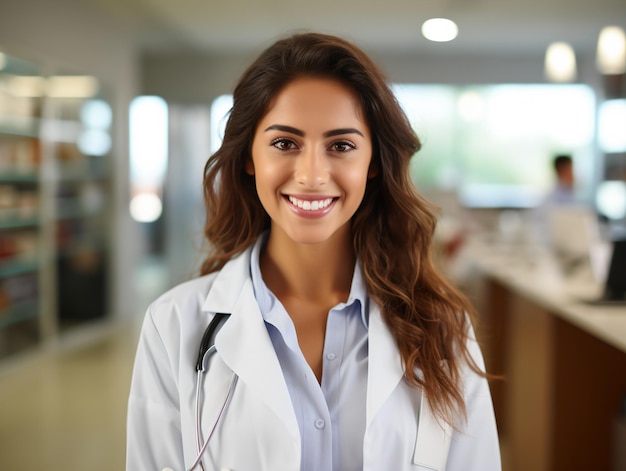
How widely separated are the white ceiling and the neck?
272 centimetres

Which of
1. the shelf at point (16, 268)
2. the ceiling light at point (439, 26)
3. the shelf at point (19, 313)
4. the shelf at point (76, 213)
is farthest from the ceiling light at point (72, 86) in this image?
the ceiling light at point (439, 26)

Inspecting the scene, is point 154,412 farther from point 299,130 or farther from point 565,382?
point 565,382

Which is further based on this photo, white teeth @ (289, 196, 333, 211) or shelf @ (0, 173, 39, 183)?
shelf @ (0, 173, 39, 183)

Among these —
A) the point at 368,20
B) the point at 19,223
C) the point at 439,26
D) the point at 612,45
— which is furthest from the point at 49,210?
the point at 612,45

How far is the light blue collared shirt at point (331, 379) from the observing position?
1.13 m

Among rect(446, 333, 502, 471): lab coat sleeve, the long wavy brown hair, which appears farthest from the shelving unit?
rect(446, 333, 502, 471): lab coat sleeve

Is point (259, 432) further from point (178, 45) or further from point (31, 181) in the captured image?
point (178, 45)

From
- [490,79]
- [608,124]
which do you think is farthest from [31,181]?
[608,124]

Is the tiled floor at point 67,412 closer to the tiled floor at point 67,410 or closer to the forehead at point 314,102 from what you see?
the tiled floor at point 67,410

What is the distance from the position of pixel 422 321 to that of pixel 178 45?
19.4 ft

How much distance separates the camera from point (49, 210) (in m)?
4.93

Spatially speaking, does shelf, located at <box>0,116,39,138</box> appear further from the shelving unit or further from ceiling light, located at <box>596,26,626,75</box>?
ceiling light, located at <box>596,26,626,75</box>

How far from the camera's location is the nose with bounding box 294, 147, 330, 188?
111 centimetres

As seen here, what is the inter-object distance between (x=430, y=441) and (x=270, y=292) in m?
0.40
